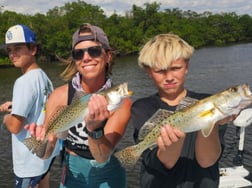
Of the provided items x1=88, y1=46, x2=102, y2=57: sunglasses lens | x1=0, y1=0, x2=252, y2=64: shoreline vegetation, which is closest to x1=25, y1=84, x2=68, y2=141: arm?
x1=88, y1=46, x2=102, y2=57: sunglasses lens

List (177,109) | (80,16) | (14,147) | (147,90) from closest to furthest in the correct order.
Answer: (177,109) < (14,147) < (147,90) < (80,16)

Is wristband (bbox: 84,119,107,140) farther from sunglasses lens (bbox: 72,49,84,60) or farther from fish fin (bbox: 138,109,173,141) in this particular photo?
sunglasses lens (bbox: 72,49,84,60)

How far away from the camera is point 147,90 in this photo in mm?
26031

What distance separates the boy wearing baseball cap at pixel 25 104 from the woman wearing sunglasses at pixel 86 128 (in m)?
0.62

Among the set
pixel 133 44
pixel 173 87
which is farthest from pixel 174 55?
pixel 133 44

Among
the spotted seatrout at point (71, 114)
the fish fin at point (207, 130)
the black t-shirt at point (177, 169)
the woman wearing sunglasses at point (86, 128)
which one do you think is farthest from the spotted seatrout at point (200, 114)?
the woman wearing sunglasses at point (86, 128)

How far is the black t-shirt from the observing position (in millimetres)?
2883

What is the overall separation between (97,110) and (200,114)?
0.81 metres

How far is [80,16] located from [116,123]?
79.5 metres

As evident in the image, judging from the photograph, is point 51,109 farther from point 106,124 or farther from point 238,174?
point 238,174

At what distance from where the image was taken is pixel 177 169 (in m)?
2.91

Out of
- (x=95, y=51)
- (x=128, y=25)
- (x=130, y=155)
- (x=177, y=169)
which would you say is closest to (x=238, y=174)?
(x=177, y=169)

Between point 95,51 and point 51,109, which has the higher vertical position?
point 95,51

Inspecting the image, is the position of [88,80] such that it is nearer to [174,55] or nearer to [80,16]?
[174,55]
